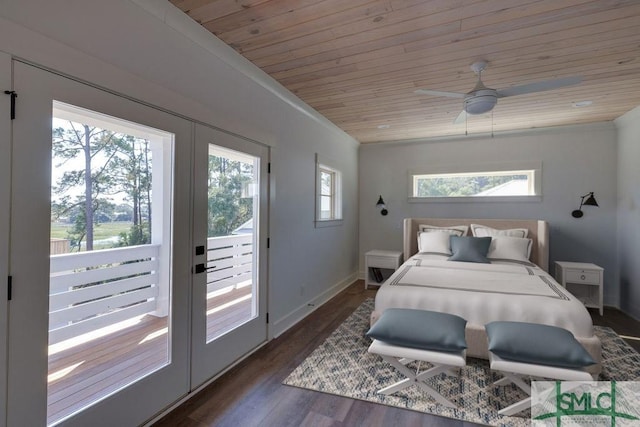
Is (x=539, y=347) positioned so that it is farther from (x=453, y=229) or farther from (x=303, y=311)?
(x=453, y=229)

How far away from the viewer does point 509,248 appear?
3938 millimetres

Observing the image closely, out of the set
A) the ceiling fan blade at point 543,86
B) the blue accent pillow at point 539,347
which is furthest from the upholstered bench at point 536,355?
the ceiling fan blade at point 543,86

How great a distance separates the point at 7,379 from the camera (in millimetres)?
1222

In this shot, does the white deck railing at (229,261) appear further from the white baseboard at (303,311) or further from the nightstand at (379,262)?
the nightstand at (379,262)

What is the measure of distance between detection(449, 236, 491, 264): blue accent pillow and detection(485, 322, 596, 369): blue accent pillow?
2038 millimetres

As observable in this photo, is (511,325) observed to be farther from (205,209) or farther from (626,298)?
(626,298)

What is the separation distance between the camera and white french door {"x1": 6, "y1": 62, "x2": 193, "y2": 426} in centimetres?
129

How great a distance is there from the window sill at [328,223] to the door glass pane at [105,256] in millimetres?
2276

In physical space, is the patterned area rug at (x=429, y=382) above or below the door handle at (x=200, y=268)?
below

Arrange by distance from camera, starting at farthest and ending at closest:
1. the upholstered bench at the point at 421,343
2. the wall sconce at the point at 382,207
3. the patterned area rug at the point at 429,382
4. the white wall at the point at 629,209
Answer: the wall sconce at the point at 382,207, the white wall at the point at 629,209, the patterned area rug at the point at 429,382, the upholstered bench at the point at 421,343

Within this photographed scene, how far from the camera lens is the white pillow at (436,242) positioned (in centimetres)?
429

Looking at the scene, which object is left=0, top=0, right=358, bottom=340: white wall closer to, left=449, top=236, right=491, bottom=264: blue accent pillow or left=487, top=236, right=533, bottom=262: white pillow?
left=449, top=236, right=491, bottom=264: blue accent pillow

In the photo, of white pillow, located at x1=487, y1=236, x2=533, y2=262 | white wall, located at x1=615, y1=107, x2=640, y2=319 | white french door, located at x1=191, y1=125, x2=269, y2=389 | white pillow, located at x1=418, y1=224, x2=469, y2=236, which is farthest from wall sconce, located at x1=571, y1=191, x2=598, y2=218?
white french door, located at x1=191, y1=125, x2=269, y2=389

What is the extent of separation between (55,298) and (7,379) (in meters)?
0.33
